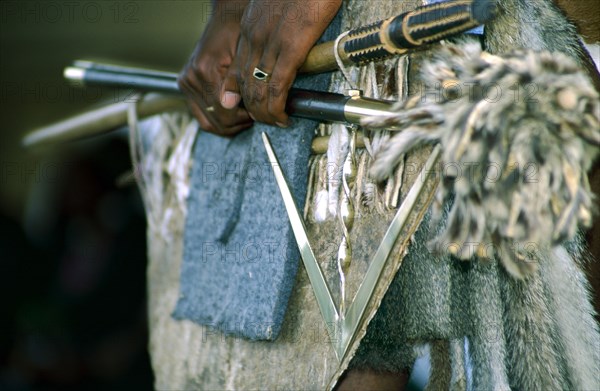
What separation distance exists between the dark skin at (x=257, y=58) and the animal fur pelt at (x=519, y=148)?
0.34 metres

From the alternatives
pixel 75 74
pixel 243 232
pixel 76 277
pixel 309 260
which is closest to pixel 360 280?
pixel 309 260

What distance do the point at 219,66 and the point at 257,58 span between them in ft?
0.53

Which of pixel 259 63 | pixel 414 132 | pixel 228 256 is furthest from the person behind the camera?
pixel 228 256

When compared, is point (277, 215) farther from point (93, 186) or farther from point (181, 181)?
point (93, 186)

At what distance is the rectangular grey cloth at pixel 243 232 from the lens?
1.13m

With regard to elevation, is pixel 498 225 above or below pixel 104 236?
above

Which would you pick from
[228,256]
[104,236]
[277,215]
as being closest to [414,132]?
[277,215]

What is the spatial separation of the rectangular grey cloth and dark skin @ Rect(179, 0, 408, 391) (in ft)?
0.22

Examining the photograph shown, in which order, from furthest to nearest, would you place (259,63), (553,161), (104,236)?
(104,236)
(259,63)
(553,161)

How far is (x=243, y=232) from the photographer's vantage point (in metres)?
1.25

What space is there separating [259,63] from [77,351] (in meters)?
1.53

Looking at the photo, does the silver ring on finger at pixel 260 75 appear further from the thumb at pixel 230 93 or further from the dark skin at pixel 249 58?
the thumb at pixel 230 93

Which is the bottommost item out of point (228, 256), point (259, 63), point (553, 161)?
point (228, 256)

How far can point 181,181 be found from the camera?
1.68 m
